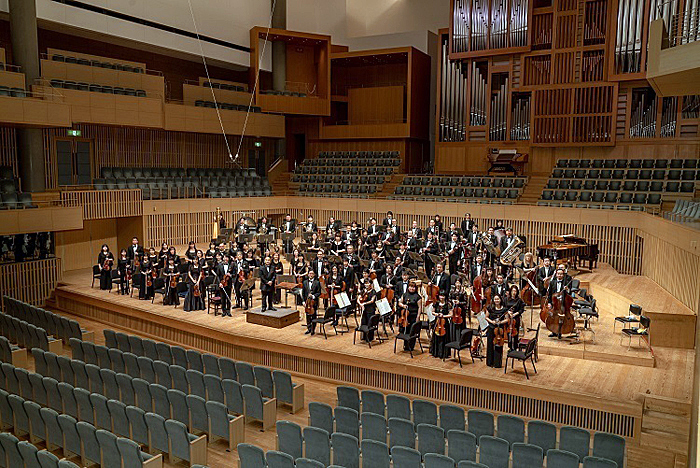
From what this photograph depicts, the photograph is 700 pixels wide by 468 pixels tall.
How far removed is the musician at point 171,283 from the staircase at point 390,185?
8.94 meters

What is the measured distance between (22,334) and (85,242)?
7.80 metres

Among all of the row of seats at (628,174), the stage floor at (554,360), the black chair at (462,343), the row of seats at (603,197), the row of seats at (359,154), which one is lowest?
the stage floor at (554,360)

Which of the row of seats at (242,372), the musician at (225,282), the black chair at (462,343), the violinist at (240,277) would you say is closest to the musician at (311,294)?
the violinist at (240,277)

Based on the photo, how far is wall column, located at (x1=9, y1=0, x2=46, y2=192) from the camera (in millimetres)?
14922

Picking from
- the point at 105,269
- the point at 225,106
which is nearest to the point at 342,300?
the point at 105,269

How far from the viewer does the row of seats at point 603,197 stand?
14.7 metres

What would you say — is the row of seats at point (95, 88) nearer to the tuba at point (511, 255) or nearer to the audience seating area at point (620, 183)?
the tuba at point (511, 255)

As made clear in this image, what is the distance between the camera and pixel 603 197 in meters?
15.5

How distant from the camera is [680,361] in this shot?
29.3 ft

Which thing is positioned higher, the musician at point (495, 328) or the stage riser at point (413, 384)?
the musician at point (495, 328)

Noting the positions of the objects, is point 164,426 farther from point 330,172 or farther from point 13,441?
point 330,172

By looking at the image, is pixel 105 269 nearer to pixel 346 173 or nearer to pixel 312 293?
pixel 312 293

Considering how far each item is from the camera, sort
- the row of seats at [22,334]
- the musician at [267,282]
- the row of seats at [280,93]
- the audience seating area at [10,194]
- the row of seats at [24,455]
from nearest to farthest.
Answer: the row of seats at [24,455] → the row of seats at [22,334] → the musician at [267,282] → the audience seating area at [10,194] → the row of seats at [280,93]

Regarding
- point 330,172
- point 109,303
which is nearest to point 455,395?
point 109,303
